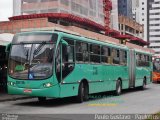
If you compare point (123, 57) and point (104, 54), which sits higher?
point (104, 54)

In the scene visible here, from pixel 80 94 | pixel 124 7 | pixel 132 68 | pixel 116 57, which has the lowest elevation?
pixel 80 94

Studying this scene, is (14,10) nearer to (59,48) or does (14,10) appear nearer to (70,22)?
(70,22)

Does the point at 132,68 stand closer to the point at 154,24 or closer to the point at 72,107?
the point at 72,107

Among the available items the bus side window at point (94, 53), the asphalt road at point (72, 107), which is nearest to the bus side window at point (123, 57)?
the asphalt road at point (72, 107)

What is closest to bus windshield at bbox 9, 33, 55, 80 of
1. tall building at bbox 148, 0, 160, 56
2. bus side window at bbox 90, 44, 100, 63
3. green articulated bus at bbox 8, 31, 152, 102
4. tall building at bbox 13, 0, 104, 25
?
green articulated bus at bbox 8, 31, 152, 102

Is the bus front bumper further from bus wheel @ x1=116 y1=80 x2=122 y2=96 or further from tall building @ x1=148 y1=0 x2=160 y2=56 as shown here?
tall building @ x1=148 y1=0 x2=160 y2=56

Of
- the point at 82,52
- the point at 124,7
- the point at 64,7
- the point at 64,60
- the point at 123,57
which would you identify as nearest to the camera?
Result: the point at 64,60

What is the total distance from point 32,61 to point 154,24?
166 m

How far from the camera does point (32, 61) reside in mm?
15414

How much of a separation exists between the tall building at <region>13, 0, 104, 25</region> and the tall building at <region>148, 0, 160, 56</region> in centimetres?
8228

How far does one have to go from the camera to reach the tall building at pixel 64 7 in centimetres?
8682

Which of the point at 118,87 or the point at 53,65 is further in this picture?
the point at 118,87

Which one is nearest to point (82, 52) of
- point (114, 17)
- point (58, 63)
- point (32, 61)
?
point (58, 63)

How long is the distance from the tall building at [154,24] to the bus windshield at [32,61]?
16163 cm
